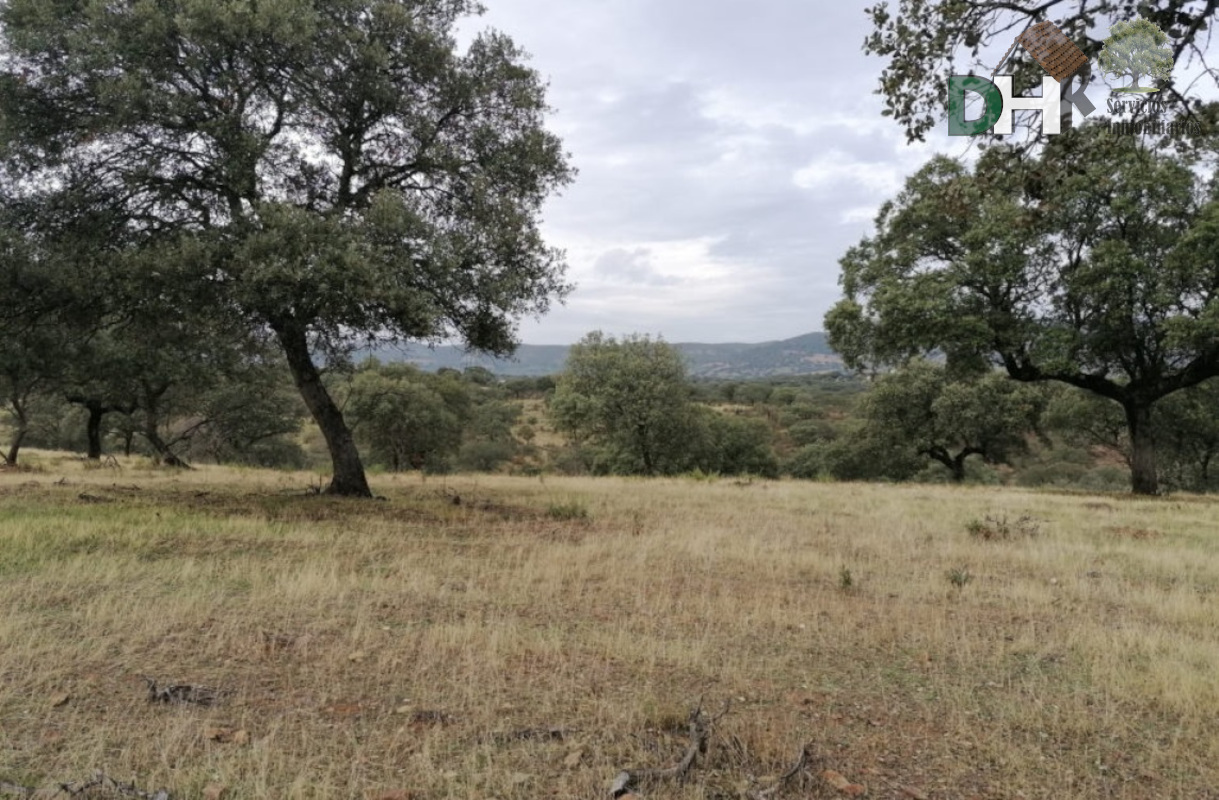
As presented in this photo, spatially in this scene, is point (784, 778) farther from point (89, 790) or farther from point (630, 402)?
point (630, 402)

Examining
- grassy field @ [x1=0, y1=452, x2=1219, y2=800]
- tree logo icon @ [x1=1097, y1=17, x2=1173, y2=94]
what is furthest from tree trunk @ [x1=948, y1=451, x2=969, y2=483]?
tree logo icon @ [x1=1097, y1=17, x2=1173, y2=94]

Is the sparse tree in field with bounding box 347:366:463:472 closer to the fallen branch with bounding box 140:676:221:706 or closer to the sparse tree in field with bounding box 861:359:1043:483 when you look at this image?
the sparse tree in field with bounding box 861:359:1043:483

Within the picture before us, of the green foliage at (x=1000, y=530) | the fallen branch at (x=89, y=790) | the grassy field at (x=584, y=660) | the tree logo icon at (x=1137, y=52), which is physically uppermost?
the tree logo icon at (x=1137, y=52)

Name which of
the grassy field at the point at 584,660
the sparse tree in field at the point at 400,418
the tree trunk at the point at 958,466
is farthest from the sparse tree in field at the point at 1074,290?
the sparse tree in field at the point at 400,418

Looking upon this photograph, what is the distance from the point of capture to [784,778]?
11.3 ft

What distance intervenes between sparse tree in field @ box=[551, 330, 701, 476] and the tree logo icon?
106 ft

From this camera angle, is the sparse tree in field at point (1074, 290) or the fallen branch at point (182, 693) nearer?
the fallen branch at point (182, 693)

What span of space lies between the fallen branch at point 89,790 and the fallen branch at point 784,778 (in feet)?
8.94

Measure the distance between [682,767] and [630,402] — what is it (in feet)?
113

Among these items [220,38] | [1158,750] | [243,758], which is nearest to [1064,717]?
[1158,750]

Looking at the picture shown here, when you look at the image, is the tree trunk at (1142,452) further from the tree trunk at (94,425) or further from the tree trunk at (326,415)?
the tree trunk at (94,425)

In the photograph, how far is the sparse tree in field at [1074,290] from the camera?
1720 cm

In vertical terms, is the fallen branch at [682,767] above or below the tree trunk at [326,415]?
below

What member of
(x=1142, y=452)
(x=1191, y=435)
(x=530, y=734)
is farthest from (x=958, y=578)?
(x=1191, y=435)
